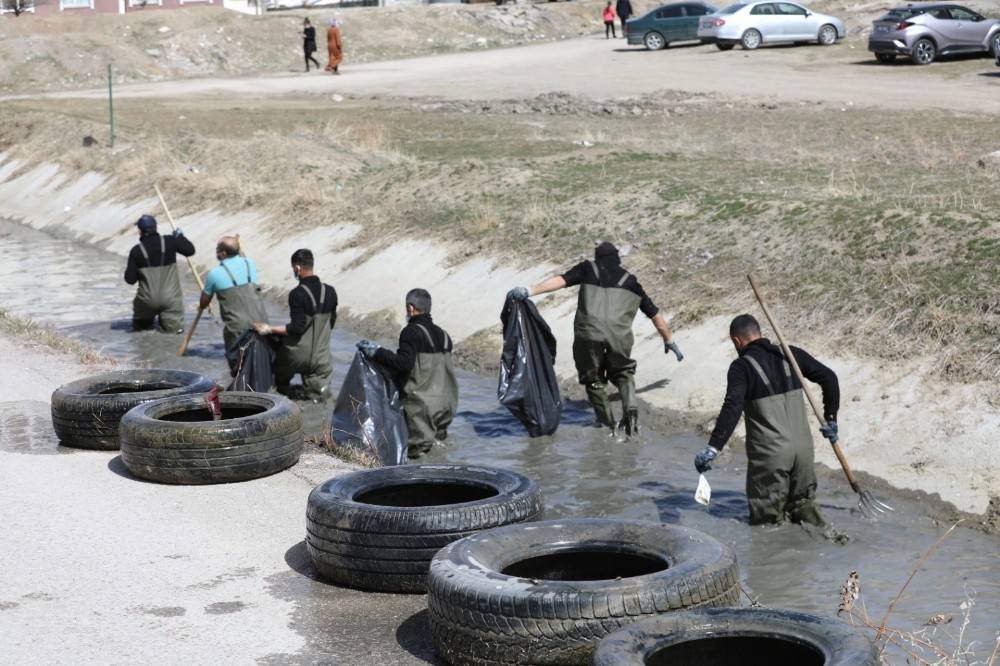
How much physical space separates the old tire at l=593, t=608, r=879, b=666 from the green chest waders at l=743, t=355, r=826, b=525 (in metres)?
3.63

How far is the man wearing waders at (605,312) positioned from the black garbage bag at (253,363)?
2678 mm

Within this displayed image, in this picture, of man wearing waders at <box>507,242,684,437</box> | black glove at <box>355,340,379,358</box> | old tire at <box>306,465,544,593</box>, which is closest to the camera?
old tire at <box>306,465,544,593</box>

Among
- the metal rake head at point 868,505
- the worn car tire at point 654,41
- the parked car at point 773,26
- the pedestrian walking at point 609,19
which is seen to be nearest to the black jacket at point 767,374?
the metal rake head at point 868,505

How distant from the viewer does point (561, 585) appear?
20.4 ft

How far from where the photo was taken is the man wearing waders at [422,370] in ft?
37.3

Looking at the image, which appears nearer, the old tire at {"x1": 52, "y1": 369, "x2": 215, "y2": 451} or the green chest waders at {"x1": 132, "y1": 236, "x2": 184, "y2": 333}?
the old tire at {"x1": 52, "y1": 369, "x2": 215, "y2": 451}

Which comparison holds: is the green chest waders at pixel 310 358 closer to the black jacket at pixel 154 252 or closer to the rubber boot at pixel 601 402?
the rubber boot at pixel 601 402

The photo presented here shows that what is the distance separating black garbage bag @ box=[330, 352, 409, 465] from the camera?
11.3m

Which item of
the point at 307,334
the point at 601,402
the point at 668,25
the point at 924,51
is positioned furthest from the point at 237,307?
the point at 668,25

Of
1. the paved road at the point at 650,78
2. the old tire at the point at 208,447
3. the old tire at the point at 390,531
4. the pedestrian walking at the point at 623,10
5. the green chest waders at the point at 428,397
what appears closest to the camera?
the old tire at the point at 390,531

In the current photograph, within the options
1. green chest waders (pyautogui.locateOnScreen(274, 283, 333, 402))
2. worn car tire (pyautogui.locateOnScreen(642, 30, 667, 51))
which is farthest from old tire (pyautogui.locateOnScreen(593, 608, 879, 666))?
worn car tire (pyautogui.locateOnScreen(642, 30, 667, 51))

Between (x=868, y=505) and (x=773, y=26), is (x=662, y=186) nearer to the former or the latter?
(x=868, y=505)

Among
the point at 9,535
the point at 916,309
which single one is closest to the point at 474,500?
the point at 9,535

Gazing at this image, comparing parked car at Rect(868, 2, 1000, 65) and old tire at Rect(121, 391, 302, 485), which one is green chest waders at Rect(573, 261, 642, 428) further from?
parked car at Rect(868, 2, 1000, 65)
